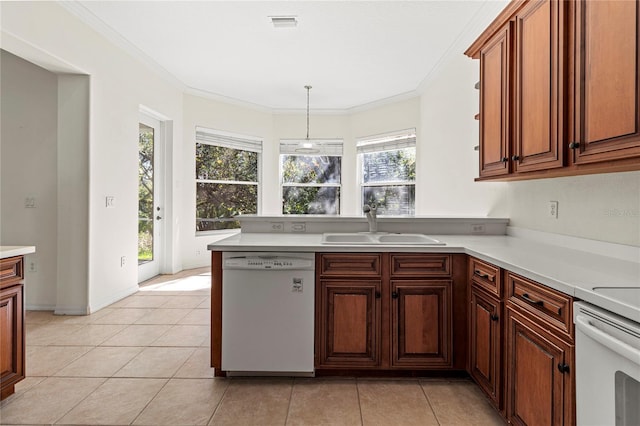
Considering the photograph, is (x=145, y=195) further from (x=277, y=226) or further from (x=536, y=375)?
(x=536, y=375)

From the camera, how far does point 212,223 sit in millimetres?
5809

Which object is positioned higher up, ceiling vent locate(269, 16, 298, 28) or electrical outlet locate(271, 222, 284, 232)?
ceiling vent locate(269, 16, 298, 28)

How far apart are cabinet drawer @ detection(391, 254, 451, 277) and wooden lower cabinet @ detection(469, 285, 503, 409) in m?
0.21

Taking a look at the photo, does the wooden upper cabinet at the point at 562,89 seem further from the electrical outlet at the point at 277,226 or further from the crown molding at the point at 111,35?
the crown molding at the point at 111,35

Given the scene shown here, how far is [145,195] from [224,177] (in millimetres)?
1436

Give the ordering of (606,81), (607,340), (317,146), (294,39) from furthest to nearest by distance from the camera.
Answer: (317,146) < (294,39) < (606,81) < (607,340)

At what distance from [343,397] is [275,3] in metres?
3.09

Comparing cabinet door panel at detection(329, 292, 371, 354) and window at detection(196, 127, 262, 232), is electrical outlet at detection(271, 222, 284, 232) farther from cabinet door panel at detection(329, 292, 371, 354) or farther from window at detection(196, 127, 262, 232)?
window at detection(196, 127, 262, 232)

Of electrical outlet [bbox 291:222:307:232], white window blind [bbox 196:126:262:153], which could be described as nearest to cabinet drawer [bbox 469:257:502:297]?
electrical outlet [bbox 291:222:307:232]

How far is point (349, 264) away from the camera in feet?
7.27

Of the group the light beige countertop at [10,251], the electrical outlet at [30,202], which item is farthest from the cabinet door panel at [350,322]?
the electrical outlet at [30,202]

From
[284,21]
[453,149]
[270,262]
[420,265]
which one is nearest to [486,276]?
[420,265]

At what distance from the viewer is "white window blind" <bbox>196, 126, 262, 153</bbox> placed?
562 cm

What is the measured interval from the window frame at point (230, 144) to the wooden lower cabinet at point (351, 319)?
3.92 m
